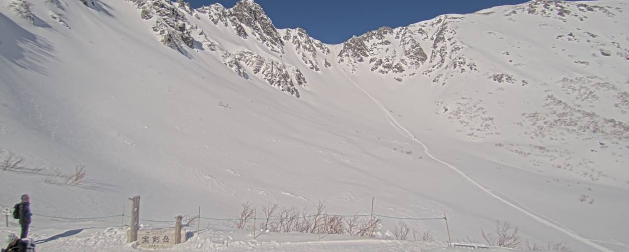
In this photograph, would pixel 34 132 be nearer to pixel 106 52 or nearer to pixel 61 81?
pixel 61 81

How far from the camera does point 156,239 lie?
5.18 metres

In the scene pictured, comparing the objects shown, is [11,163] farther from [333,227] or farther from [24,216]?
[333,227]

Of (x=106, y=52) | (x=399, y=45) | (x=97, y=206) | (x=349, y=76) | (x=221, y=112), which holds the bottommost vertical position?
(x=97, y=206)

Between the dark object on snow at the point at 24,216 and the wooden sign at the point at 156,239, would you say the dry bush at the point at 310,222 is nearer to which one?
the wooden sign at the point at 156,239

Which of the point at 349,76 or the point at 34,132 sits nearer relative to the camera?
the point at 34,132

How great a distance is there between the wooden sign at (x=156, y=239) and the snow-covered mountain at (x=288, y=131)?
298 cm

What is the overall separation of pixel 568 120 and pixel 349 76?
43411 millimetres

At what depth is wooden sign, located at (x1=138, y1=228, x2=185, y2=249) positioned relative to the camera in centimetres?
514

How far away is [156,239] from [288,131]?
56.1ft

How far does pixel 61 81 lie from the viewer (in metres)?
15.7

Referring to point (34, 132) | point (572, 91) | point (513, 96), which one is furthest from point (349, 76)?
point (34, 132)

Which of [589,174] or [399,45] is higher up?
[399,45]

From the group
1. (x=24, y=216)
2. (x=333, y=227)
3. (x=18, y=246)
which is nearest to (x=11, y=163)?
(x=24, y=216)

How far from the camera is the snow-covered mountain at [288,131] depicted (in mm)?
10438
